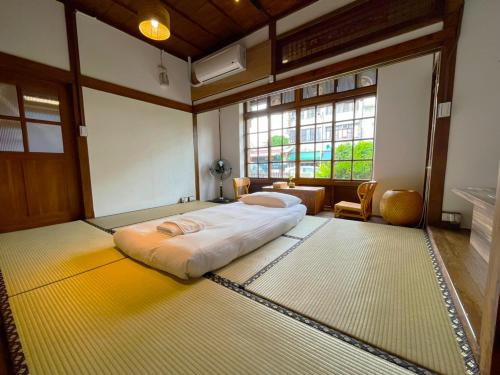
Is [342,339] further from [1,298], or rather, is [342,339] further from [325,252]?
[1,298]

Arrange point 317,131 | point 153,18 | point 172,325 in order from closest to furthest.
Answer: point 172,325 → point 153,18 → point 317,131

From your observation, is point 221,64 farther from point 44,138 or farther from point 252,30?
point 44,138

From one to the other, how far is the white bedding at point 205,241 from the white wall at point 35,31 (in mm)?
2833

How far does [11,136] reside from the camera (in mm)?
2699

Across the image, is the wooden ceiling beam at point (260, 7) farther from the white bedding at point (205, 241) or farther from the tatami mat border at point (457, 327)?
the tatami mat border at point (457, 327)

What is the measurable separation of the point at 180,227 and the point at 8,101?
9.97 ft

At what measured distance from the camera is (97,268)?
1.70 meters

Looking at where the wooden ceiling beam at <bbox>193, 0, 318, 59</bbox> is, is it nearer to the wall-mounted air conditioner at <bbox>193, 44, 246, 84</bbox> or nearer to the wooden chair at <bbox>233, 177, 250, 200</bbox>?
the wall-mounted air conditioner at <bbox>193, 44, 246, 84</bbox>

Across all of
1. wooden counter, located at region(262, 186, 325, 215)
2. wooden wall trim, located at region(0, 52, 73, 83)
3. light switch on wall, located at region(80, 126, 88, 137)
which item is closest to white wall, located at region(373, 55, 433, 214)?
wooden counter, located at region(262, 186, 325, 215)

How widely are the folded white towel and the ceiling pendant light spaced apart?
6.57ft

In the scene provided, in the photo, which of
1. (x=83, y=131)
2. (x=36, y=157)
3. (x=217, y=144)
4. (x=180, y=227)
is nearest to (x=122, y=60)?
(x=83, y=131)

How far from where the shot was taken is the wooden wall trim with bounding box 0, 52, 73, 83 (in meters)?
2.55

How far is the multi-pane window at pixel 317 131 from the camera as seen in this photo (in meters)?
3.88

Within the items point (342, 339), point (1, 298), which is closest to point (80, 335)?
A: point (1, 298)
